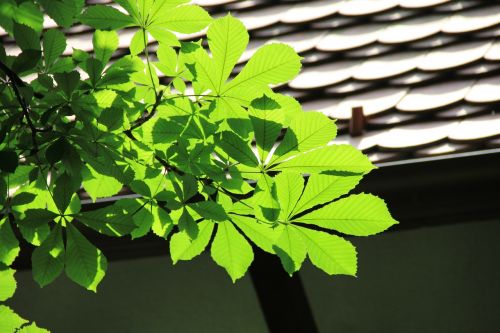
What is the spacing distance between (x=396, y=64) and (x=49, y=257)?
1.71m

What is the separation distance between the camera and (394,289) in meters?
2.82

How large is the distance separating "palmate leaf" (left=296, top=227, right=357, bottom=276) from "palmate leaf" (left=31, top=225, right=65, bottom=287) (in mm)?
478

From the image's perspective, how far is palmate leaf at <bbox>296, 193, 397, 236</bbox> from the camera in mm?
1355

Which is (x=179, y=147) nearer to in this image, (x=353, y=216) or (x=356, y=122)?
(x=353, y=216)

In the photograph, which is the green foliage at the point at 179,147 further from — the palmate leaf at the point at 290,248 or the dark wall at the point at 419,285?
the dark wall at the point at 419,285

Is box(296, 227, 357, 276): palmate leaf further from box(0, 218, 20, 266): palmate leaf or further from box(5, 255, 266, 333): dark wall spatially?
box(5, 255, 266, 333): dark wall

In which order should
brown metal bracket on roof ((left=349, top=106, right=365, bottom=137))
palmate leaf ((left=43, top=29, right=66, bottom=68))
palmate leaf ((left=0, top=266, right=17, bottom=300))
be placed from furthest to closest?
brown metal bracket on roof ((left=349, top=106, right=365, bottom=137))
palmate leaf ((left=0, top=266, right=17, bottom=300))
palmate leaf ((left=43, top=29, right=66, bottom=68))

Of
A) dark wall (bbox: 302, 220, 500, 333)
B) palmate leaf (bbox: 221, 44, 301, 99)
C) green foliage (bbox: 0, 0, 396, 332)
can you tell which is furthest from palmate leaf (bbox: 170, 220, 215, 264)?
dark wall (bbox: 302, 220, 500, 333)

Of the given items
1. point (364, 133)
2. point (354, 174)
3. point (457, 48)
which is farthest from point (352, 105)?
point (354, 174)

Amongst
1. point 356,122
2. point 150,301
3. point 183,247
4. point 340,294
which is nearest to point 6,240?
point 183,247

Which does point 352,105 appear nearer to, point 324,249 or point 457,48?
point 457,48

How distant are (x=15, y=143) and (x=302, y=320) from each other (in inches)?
40.5

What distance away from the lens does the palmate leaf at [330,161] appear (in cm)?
135

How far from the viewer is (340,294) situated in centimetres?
289
